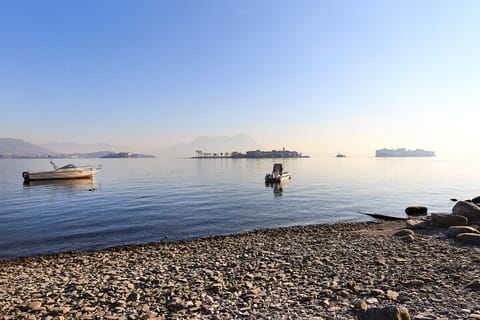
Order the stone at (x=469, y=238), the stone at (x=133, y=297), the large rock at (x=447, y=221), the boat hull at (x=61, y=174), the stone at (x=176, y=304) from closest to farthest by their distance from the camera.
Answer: the stone at (x=176, y=304)
the stone at (x=133, y=297)
the stone at (x=469, y=238)
the large rock at (x=447, y=221)
the boat hull at (x=61, y=174)

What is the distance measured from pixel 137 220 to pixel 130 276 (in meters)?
14.5

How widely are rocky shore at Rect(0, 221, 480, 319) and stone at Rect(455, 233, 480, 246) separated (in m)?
0.70

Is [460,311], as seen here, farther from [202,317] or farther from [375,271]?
[202,317]

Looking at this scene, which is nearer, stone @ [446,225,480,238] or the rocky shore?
the rocky shore

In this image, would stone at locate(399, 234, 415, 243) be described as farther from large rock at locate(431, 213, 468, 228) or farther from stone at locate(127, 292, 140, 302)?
stone at locate(127, 292, 140, 302)

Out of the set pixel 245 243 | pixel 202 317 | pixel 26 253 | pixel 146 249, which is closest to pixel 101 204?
pixel 26 253

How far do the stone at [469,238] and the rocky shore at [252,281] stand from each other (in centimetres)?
70

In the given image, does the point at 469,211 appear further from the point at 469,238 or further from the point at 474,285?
the point at 474,285

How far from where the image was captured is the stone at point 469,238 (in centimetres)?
1374

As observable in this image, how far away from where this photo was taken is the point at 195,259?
1232 centimetres

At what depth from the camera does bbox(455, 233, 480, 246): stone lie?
1374cm

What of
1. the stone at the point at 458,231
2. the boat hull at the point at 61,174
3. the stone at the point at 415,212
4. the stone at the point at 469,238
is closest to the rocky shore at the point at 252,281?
the stone at the point at 469,238

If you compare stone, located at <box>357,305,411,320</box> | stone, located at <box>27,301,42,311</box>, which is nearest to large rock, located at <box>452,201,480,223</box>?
stone, located at <box>357,305,411,320</box>

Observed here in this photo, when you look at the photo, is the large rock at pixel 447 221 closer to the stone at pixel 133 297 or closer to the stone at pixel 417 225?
the stone at pixel 417 225
